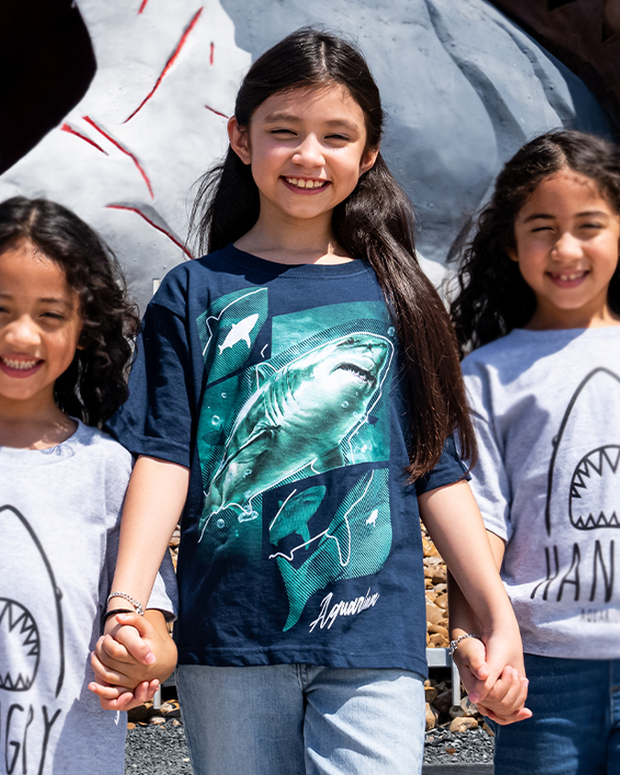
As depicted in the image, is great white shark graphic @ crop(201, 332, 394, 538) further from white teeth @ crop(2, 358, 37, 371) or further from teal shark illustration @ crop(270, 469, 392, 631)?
white teeth @ crop(2, 358, 37, 371)

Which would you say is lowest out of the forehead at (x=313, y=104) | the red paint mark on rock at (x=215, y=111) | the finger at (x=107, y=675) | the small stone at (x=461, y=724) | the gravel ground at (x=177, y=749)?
the gravel ground at (x=177, y=749)

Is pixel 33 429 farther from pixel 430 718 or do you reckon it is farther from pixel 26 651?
pixel 430 718

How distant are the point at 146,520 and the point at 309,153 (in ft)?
2.02

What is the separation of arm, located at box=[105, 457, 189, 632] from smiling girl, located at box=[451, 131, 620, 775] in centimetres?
49

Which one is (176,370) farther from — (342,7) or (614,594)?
(342,7)

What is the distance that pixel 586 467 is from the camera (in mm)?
1382

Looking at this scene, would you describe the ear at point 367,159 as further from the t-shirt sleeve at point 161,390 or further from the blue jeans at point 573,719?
the blue jeans at point 573,719

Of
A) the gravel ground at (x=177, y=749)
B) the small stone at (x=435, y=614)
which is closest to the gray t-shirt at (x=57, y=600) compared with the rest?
the gravel ground at (x=177, y=749)

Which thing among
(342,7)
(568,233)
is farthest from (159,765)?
(342,7)

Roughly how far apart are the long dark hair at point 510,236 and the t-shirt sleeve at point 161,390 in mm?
603

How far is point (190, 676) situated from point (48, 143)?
2.96 meters

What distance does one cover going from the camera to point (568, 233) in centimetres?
147

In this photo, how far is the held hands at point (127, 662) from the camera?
3.73ft

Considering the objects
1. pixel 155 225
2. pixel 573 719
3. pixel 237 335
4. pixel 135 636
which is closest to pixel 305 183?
pixel 237 335
